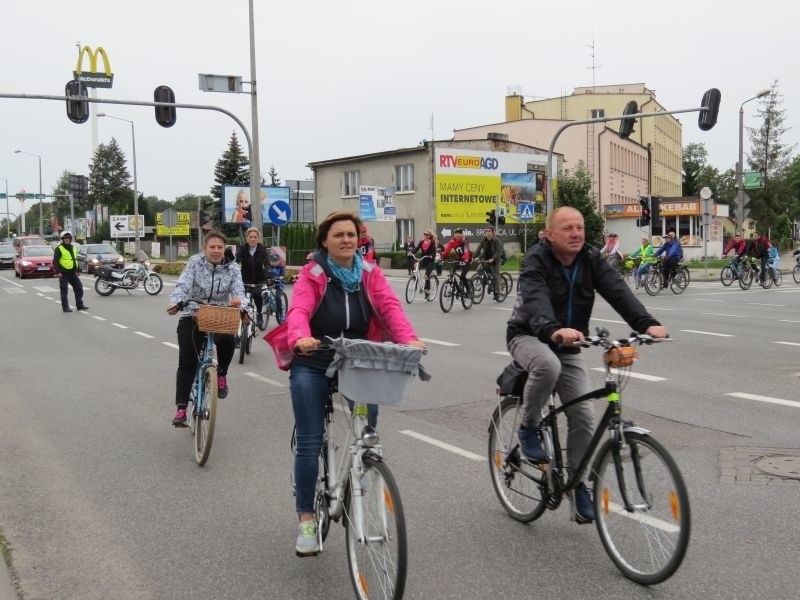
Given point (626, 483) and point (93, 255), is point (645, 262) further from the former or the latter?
point (93, 255)

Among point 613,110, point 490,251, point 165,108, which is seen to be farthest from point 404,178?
point 613,110

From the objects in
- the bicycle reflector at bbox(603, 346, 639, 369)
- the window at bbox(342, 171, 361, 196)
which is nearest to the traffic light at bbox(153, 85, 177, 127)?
the bicycle reflector at bbox(603, 346, 639, 369)

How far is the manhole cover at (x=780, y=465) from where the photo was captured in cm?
544

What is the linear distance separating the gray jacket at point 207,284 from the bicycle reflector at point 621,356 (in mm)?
3775

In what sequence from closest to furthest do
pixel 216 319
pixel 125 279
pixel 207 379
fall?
pixel 207 379 → pixel 216 319 → pixel 125 279

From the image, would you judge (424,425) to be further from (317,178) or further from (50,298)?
(317,178)

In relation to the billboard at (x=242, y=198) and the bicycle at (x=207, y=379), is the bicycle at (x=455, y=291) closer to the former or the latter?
the bicycle at (x=207, y=379)

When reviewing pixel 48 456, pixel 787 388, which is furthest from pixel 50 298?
pixel 787 388

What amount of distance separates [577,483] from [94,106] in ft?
285

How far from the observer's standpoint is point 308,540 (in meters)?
3.87

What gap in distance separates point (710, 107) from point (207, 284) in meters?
18.8

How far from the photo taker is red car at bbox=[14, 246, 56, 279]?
39.7 meters

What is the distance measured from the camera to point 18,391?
937cm

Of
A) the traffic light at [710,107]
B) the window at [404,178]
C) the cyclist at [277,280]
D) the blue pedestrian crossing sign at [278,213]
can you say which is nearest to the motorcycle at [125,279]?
the blue pedestrian crossing sign at [278,213]
